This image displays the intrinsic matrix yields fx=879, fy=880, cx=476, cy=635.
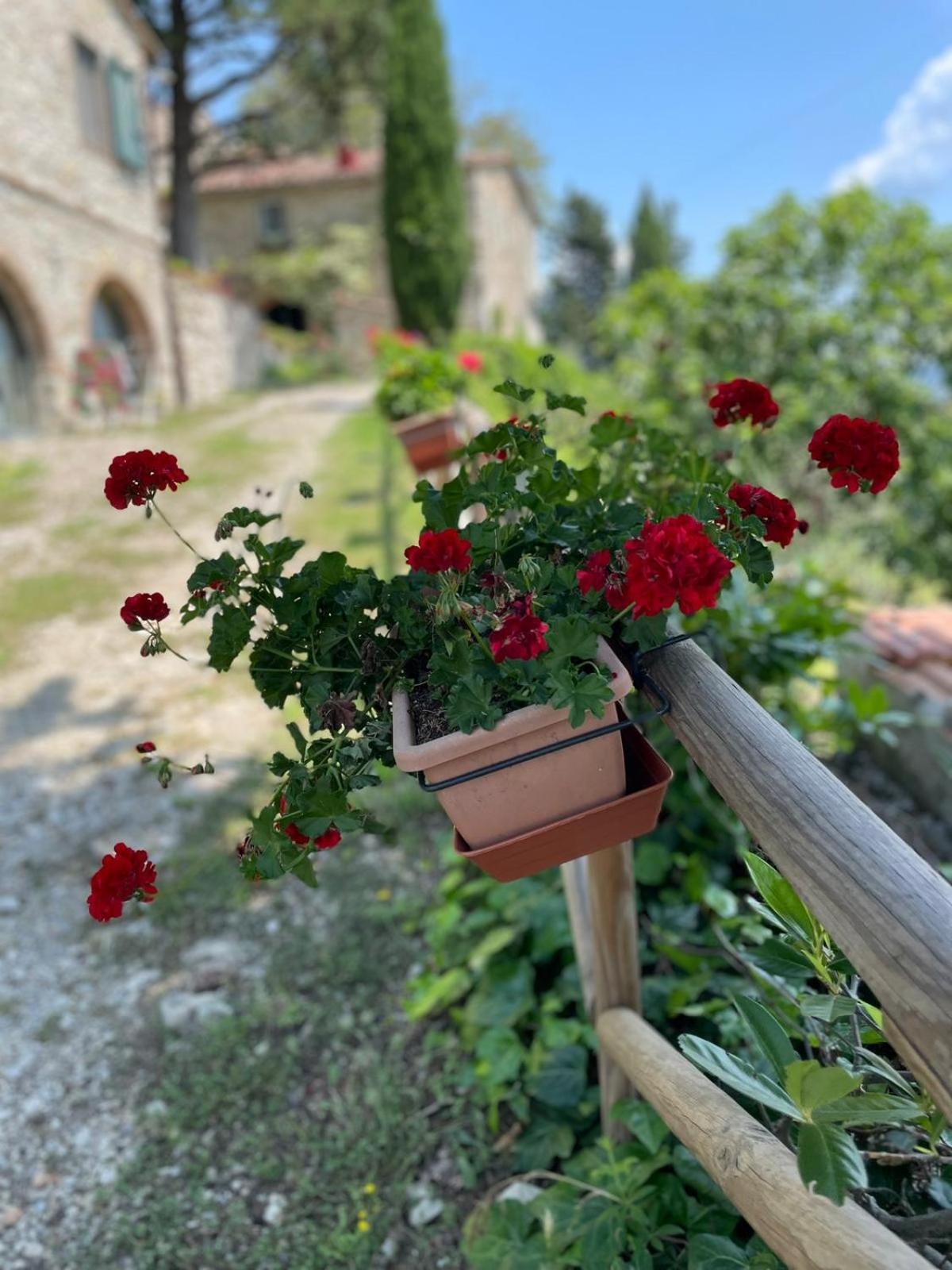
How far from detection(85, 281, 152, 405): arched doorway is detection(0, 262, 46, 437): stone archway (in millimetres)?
635

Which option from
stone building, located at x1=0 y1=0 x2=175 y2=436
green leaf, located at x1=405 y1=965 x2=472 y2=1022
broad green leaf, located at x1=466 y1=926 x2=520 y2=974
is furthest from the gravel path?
stone building, located at x1=0 y1=0 x2=175 y2=436

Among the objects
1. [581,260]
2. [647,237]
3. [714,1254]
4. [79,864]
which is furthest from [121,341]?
[581,260]

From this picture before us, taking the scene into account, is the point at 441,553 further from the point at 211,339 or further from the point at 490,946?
the point at 211,339

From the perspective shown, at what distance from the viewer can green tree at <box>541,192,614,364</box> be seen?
34.5m

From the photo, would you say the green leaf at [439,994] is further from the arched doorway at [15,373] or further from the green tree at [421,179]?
the green tree at [421,179]

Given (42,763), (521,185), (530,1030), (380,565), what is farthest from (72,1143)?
(521,185)

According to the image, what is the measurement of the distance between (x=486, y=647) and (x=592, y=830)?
27cm

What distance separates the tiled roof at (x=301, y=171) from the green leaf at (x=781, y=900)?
1998 cm

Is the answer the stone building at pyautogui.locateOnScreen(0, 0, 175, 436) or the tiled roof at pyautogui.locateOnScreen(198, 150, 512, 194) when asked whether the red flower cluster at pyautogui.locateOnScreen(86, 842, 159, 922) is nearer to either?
the stone building at pyautogui.locateOnScreen(0, 0, 175, 436)

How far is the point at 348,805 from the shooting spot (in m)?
1.03

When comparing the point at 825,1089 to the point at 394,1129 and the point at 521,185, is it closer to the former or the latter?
the point at 394,1129

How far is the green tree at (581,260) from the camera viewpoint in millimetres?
34469

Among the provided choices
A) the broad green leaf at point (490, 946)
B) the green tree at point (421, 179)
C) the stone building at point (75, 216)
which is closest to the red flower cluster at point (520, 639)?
the broad green leaf at point (490, 946)

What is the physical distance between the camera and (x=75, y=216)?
407 inches
